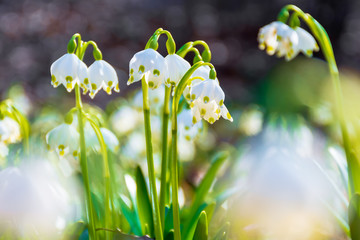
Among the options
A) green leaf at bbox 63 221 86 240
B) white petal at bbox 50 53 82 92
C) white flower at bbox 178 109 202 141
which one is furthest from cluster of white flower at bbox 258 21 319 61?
green leaf at bbox 63 221 86 240

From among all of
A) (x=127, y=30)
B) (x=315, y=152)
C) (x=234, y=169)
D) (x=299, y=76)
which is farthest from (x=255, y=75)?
(x=234, y=169)

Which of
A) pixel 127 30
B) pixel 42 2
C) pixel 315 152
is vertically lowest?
pixel 315 152

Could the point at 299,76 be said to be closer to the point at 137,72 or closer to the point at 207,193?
the point at 207,193

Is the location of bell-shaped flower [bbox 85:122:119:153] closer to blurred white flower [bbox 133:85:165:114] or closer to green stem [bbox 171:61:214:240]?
green stem [bbox 171:61:214:240]

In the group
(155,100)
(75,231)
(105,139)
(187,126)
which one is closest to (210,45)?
(155,100)

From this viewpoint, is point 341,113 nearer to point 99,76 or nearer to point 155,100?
point 99,76

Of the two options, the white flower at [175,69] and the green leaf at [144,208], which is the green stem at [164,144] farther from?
the green leaf at [144,208]
